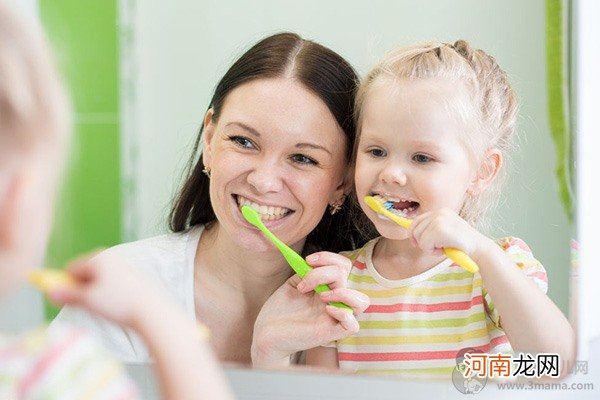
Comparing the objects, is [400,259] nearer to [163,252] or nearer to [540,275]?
[540,275]

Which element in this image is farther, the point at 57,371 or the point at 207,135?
the point at 207,135

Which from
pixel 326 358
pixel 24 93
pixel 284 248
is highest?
pixel 24 93

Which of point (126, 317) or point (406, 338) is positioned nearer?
point (126, 317)

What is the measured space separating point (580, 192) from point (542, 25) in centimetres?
16

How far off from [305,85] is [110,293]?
42 centimetres

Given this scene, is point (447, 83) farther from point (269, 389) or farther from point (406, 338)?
point (269, 389)

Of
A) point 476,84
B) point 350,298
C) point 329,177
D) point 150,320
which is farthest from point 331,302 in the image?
point 150,320

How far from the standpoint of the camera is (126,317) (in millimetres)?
462

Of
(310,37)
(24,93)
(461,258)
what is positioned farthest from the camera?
(310,37)

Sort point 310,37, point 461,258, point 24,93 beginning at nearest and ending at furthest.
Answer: point 24,93 → point 461,258 → point 310,37

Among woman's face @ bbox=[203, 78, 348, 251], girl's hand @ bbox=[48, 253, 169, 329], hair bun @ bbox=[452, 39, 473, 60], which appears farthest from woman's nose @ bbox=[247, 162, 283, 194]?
girl's hand @ bbox=[48, 253, 169, 329]

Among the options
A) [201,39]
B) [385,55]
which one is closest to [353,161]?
[385,55]

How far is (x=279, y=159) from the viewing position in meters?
0.83

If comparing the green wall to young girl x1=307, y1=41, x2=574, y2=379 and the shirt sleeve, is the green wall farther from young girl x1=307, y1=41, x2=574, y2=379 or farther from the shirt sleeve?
the shirt sleeve
